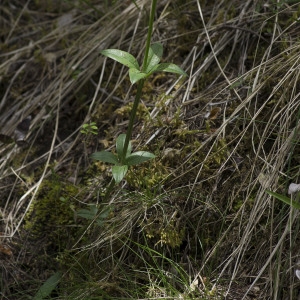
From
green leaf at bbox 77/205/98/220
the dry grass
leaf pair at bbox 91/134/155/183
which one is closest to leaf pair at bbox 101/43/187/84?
leaf pair at bbox 91/134/155/183

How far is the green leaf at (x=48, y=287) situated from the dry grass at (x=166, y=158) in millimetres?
44

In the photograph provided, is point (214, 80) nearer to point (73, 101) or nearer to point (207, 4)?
point (207, 4)

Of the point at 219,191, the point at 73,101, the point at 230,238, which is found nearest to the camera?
the point at 230,238

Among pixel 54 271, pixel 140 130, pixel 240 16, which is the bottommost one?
pixel 54 271

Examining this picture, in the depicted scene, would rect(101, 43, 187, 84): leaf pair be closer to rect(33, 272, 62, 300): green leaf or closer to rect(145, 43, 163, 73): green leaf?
rect(145, 43, 163, 73): green leaf

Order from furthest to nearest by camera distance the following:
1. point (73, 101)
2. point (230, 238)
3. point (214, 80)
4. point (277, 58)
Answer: point (73, 101) → point (214, 80) → point (277, 58) → point (230, 238)

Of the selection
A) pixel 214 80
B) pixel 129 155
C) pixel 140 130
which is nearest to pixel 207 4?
pixel 214 80

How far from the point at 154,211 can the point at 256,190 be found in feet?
1.47

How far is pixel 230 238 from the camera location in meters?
2.06

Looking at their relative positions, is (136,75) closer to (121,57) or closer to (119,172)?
(121,57)

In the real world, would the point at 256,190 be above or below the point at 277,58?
below

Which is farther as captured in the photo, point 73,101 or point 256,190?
point 73,101

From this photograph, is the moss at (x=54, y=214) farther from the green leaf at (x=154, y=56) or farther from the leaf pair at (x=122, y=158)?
the green leaf at (x=154, y=56)

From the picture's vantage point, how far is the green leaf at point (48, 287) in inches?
81.5
